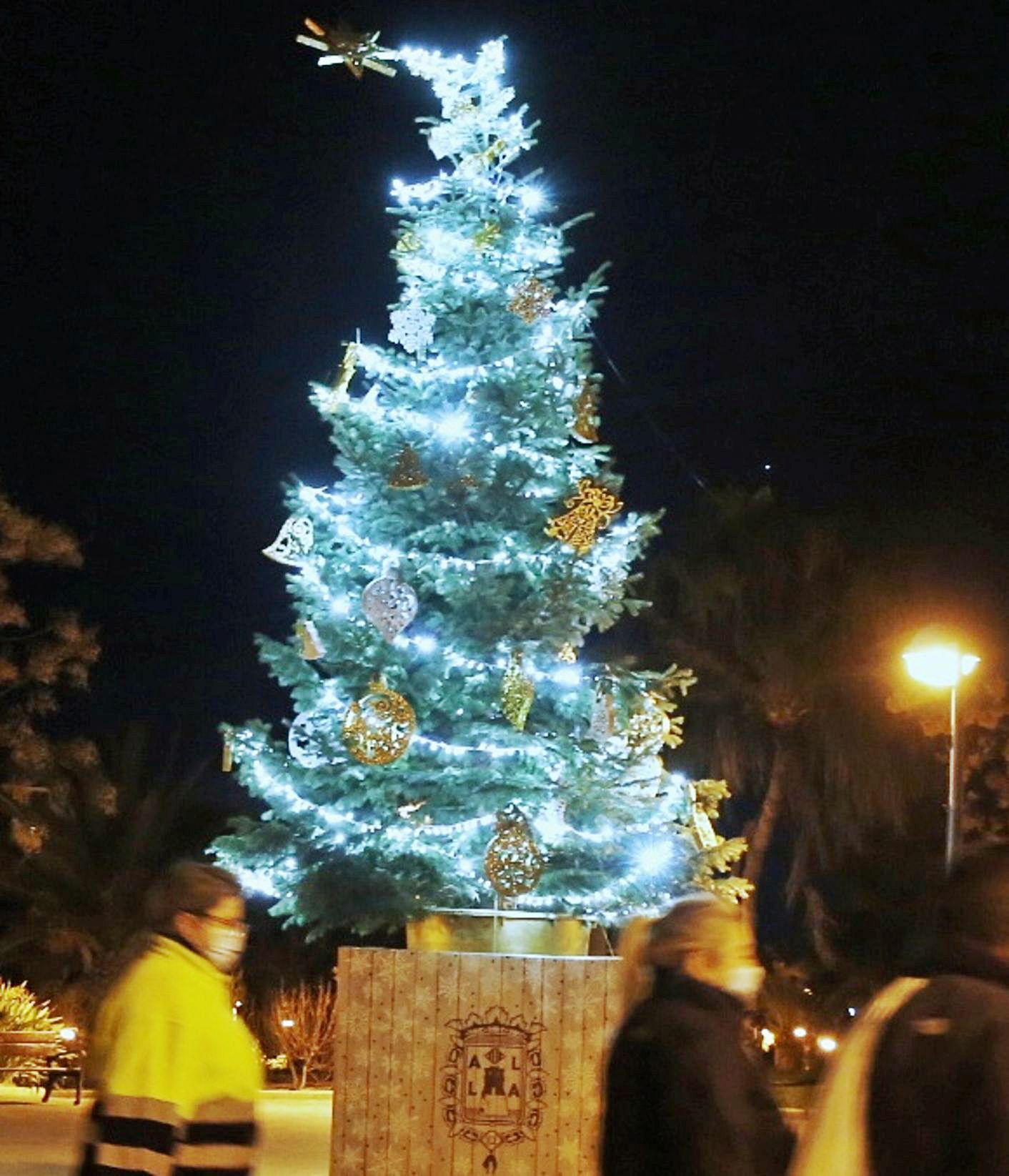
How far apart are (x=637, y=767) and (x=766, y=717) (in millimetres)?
14829

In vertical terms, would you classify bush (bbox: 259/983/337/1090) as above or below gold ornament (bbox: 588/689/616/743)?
below

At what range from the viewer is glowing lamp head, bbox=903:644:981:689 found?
15.5m

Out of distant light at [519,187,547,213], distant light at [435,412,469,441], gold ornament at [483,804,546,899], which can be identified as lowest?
gold ornament at [483,804,546,899]

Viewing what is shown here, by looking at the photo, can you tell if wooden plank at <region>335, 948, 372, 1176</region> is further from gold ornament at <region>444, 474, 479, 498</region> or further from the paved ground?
gold ornament at <region>444, 474, 479, 498</region>

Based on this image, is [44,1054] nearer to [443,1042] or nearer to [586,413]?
[443,1042]

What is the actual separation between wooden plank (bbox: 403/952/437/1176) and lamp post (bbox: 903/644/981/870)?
4.64 m

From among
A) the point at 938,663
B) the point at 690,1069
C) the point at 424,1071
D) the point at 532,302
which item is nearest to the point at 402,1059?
the point at 424,1071

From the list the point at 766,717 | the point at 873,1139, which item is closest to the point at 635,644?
the point at 766,717

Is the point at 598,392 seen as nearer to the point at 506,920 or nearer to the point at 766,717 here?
the point at 506,920

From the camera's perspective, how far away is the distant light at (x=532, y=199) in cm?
1566

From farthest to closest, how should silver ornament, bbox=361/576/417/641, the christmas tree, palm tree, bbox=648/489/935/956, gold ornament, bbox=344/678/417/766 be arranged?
1. palm tree, bbox=648/489/935/956
2. the christmas tree
3. silver ornament, bbox=361/576/417/641
4. gold ornament, bbox=344/678/417/766

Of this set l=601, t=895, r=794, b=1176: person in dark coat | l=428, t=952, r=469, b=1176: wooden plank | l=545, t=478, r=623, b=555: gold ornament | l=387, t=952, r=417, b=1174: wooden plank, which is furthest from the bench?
l=601, t=895, r=794, b=1176: person in dark coat

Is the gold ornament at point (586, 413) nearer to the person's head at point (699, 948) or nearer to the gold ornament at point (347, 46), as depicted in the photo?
the gold ornament at point (347, 46)

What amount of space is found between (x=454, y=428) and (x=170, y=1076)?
11.2 meters
